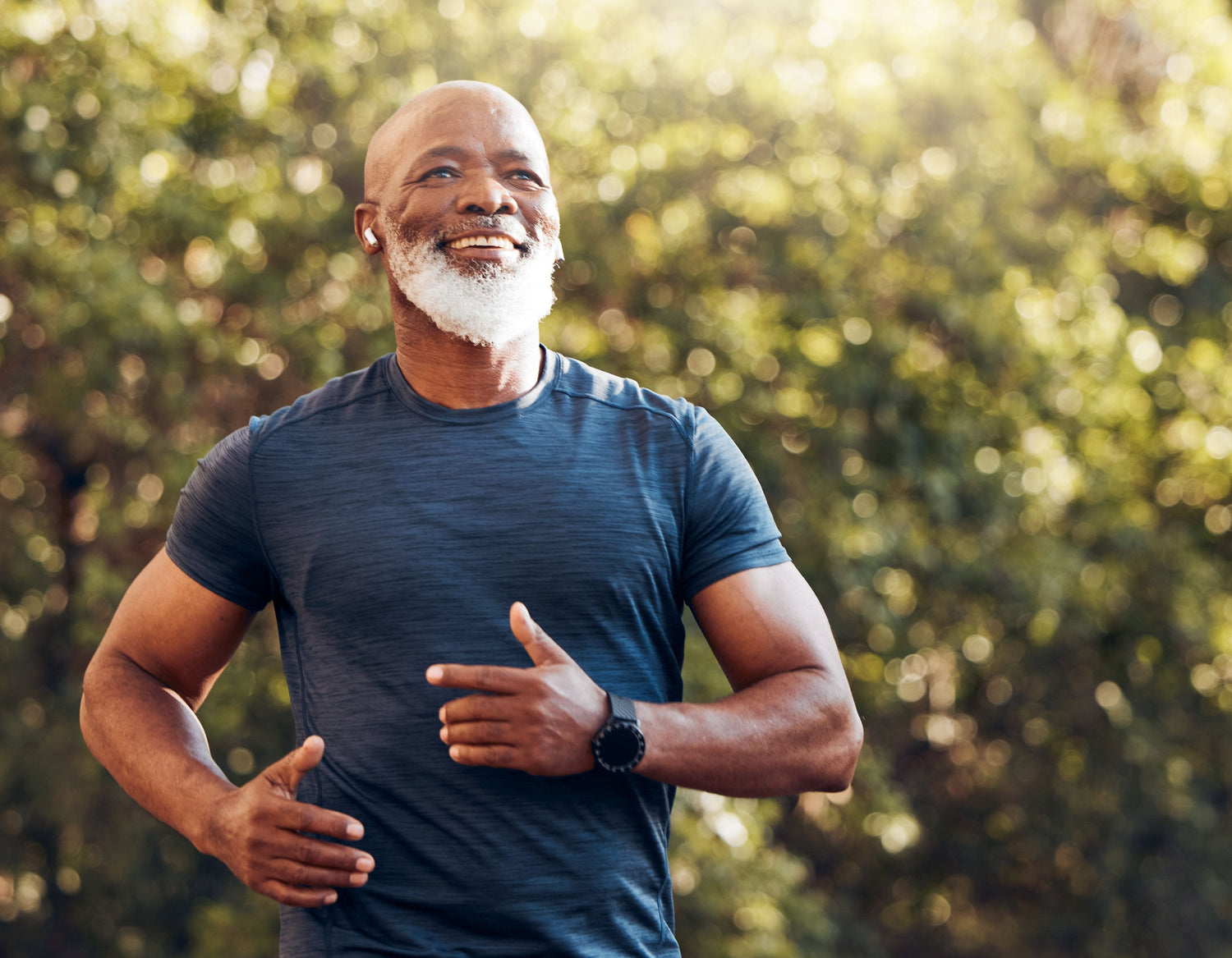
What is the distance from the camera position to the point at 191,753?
182 cm

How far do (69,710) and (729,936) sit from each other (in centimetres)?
309

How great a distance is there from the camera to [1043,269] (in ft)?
22.6

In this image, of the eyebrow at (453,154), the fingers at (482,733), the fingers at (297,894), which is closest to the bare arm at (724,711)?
the fingers at (482,733)

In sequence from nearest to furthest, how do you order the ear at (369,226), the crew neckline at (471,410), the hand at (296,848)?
the hand at (296,848), the crew neckline at (471,410), the ear at (369,226)

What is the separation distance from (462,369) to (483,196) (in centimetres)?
26

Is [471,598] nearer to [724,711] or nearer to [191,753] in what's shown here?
[724,711]

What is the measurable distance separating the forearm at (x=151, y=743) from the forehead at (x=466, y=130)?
35.4 inches

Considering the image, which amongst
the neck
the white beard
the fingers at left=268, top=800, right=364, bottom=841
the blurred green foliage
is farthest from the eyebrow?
the blurred green foliage

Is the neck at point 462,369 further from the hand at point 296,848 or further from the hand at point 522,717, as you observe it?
the hand at point 296,848

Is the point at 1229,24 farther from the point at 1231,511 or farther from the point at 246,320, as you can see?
the point at 246,320

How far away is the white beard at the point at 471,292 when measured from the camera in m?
1.88

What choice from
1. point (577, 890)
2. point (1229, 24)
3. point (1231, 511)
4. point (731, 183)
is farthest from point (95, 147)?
point (1229, 24)

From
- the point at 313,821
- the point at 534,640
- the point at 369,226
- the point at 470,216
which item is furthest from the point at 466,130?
the point at 313,821

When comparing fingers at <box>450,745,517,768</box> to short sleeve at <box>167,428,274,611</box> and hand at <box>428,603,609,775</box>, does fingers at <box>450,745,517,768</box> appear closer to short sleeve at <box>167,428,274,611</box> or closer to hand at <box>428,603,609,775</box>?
hand at <box>428,603,609,775</box>
